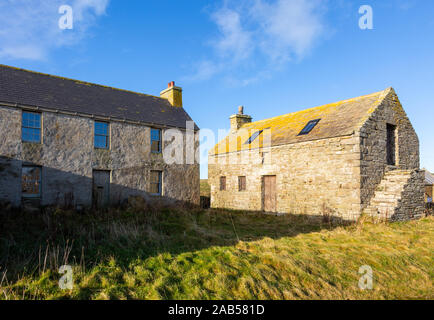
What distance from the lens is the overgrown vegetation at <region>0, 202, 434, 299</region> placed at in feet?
17.7

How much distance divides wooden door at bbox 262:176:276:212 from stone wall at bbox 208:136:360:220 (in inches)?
10.3

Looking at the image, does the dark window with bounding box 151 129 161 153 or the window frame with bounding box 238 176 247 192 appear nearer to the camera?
the dark window with bounding box 151 129 161 153

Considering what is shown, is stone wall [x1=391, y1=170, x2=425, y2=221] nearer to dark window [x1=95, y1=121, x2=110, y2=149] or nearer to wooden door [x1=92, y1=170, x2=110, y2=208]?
wooden door [x1=92, y1=170, x2=110, y2=208]

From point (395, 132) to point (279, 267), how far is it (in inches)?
490

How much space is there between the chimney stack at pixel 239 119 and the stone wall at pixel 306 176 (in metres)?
4.22

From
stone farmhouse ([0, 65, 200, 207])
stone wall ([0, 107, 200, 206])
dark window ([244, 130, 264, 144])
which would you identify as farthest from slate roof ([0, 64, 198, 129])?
dark window ([244, 130, 264, 144])

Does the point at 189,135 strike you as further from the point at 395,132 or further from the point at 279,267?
the point at 279,267

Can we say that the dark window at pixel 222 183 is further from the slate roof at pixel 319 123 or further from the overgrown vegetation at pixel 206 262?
the overgrown vegetation at pixel 206 262

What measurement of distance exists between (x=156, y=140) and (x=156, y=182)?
2.45 m

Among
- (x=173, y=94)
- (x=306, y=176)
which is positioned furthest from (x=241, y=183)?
(x=173, y=94)

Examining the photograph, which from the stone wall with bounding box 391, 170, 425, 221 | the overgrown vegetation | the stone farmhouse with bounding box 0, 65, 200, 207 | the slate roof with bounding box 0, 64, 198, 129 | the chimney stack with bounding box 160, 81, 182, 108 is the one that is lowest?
the overgrown vegetation

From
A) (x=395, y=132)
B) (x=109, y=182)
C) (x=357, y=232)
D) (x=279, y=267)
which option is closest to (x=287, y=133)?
(x=395, y=132)

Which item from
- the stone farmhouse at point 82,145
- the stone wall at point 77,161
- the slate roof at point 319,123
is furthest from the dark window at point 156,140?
the slate roof at point 319,123

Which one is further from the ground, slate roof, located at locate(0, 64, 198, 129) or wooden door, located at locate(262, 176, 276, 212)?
slate roof, located at locate(0, 64, 198, 129)
